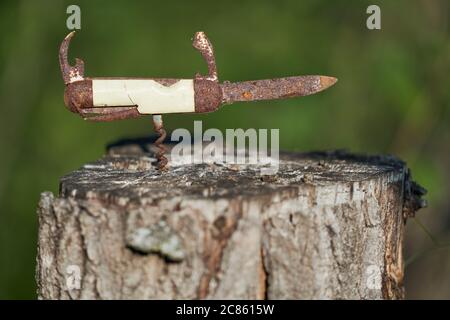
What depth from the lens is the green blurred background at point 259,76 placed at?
5.36m

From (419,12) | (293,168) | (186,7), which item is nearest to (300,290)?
(293,168)

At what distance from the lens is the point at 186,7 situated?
6637 mm

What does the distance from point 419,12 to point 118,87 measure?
3.38m

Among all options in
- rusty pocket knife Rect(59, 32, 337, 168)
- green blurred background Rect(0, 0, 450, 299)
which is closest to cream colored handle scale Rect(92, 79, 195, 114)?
rusty pocket knife Rect(59, 32, 337, 168)

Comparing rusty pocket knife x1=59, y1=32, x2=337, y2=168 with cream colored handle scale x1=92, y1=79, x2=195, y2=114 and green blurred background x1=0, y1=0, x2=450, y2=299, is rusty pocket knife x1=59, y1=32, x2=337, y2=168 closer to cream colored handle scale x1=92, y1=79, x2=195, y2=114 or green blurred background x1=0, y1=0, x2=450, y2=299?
cream colored handle scale x1=92, y1=79, x2=195, y2=114

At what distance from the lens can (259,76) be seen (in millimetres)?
6020

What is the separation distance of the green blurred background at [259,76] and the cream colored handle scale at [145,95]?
2.59 m

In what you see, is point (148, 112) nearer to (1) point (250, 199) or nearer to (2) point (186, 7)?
(1) point (250, 199)

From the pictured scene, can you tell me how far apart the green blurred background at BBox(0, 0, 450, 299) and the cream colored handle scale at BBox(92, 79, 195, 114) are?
8.48 ft

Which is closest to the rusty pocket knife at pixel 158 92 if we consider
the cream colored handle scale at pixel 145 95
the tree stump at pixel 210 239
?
the cream colored handle scale at pixel 145 95

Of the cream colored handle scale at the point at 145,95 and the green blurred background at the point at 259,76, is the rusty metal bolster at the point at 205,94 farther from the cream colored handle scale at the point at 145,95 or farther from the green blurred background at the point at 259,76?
the green blurred background at the point at 259,76

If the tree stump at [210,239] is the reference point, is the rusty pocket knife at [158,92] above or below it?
above

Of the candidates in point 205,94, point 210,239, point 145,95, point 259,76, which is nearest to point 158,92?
point 145,95

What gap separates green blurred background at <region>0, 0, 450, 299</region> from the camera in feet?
17.6
